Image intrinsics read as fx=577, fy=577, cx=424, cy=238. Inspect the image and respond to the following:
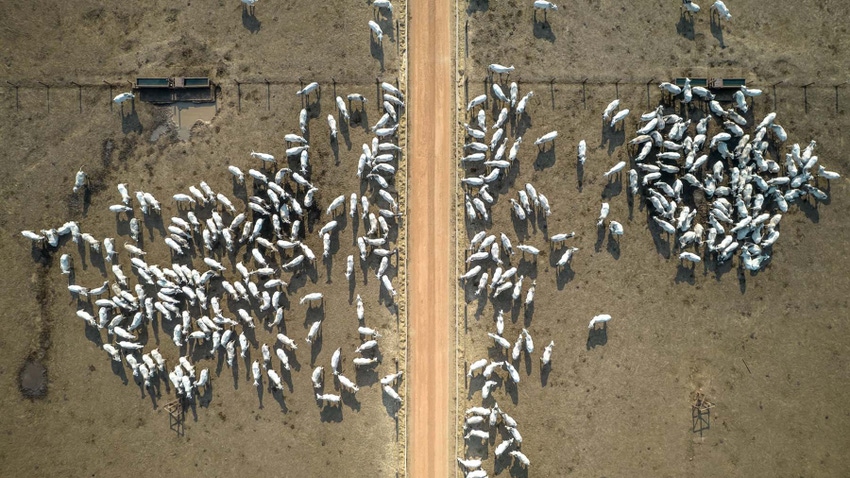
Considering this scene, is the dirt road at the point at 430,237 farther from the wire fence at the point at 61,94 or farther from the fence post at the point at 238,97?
the wire fence at the point at 61,94

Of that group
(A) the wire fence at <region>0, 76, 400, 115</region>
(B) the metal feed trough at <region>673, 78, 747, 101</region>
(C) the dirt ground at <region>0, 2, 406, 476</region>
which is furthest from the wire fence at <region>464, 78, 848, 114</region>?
(A) the wire fence at <region>0, 76, 400, 115</region>

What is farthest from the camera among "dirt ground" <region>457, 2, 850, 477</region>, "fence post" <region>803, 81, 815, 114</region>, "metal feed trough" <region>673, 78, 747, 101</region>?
"fence post" <region>803, 81, 815, 114</region>

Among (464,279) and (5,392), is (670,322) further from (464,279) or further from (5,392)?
(5,392)

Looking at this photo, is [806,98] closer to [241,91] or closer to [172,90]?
[241,91]

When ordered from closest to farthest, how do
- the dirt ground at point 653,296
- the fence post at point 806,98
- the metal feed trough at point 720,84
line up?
the dirt ground at point 653,296, the metal feed trough at point 720,84, the fence post at point 806,98

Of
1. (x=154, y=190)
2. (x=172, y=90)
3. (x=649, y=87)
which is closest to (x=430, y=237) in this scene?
(x=649, y=87)

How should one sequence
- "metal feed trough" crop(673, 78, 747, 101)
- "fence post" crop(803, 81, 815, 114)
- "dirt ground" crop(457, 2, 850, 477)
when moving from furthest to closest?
"fence post" crop(803, 81, 815, 114)
"metal feed trough" crop(673, 78, 747, 101)
"dirt ground" crop(457, 2, 850, 477)

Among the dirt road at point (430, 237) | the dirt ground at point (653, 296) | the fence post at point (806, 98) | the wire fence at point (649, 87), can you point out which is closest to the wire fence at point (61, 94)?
the dirt road at point (430, 237)

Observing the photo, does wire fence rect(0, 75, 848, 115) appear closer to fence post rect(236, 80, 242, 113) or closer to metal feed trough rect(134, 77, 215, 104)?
fence post rect(236, 80, 242, 113)
